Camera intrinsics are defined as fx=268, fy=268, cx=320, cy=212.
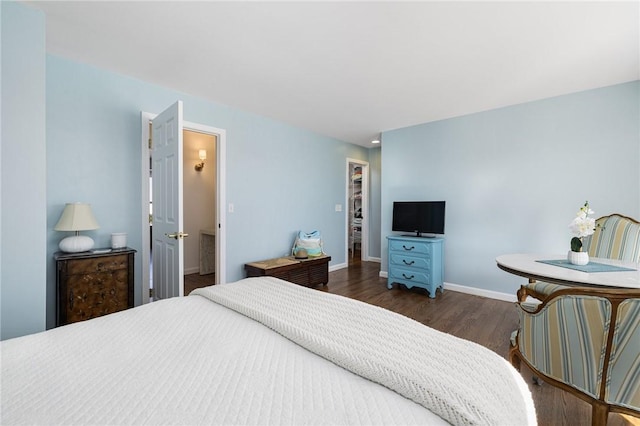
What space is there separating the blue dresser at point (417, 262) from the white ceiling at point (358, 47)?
1824 mm

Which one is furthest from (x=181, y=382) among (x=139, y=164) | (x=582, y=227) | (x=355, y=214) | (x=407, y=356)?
(x=355, y=214)

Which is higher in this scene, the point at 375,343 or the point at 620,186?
the point at 620,186

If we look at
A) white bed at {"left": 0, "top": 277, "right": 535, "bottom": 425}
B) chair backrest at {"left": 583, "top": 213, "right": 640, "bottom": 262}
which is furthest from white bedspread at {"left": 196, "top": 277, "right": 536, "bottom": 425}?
chair backrest at {"left": 583, "top": 213, "right": 640, "bottom": 262}

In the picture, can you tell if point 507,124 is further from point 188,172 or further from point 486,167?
point 188,172

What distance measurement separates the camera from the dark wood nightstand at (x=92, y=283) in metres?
2.07

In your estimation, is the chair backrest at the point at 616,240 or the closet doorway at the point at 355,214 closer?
the chair backrest at the point at 616,240

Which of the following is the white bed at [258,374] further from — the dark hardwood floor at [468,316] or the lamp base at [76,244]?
the lamp base at [76,244]

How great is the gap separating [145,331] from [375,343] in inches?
35.9

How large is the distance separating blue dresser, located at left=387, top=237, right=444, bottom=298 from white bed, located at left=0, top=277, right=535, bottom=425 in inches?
104

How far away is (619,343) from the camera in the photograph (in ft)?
3.66

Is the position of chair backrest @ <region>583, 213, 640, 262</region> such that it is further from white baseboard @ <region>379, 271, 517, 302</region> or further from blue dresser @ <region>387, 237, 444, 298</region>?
blue dresser @ <region>387, 237, 444, 298</region>

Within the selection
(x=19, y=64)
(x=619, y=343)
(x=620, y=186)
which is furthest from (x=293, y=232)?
(x=620, y=186)

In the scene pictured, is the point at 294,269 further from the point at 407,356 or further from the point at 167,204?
the point at 407,356

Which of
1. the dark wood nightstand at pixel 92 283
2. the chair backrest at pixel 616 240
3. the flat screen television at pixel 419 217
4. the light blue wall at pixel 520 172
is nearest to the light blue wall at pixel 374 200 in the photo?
the light blue wall at pixel 520 172
